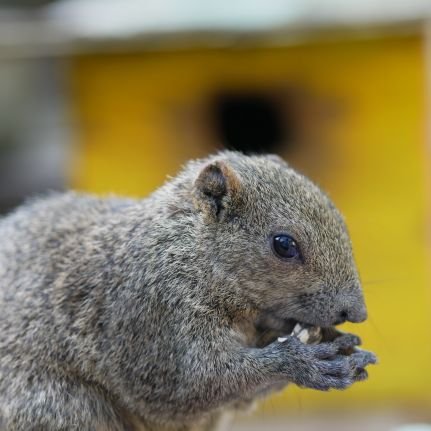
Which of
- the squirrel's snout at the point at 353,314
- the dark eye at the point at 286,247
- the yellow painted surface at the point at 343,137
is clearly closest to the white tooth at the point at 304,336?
the squirrel's snout at the point at 353,314

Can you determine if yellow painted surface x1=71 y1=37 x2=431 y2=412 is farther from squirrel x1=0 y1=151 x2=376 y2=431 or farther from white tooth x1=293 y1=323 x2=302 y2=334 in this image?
white tooth x1=293 y1=323 x2=302 y2=334

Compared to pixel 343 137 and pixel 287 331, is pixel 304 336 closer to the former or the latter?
pixel 287 331

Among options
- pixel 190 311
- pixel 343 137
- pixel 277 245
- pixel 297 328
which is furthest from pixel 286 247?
pixel 343 137

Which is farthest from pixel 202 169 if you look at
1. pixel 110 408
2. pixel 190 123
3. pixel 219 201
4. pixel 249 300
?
pixel 190 123

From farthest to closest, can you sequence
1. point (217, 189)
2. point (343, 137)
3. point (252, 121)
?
point (252, 121), point (343, 137), point (217, 189)

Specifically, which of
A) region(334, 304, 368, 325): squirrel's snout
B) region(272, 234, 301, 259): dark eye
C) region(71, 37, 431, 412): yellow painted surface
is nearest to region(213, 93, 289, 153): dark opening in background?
region(71, 37, 431, 412): yellow painted surface
